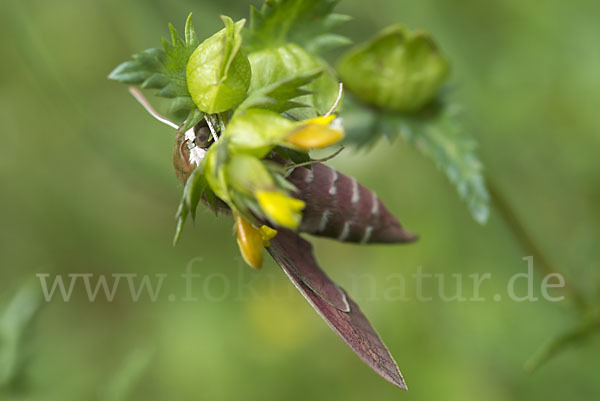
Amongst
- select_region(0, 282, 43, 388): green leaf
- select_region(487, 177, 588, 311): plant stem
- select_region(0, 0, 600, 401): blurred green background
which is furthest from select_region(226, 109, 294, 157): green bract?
select_region(0, 0, 600, 401): blurred green background

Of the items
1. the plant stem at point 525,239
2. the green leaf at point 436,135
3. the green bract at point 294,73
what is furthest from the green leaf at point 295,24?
the plant stem at point 525,239

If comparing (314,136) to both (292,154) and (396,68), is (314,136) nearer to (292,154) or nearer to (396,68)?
(292,154)

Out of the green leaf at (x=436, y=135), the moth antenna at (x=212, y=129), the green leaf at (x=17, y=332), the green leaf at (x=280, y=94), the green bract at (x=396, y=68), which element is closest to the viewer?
the green leaf at (x=280, y=94)

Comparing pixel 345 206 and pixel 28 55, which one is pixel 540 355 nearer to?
pixel 345 206

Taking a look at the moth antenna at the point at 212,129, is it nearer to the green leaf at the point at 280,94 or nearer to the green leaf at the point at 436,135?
the green leaf at the point at 280,94

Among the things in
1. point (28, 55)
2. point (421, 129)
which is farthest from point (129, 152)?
point (421, 129)
